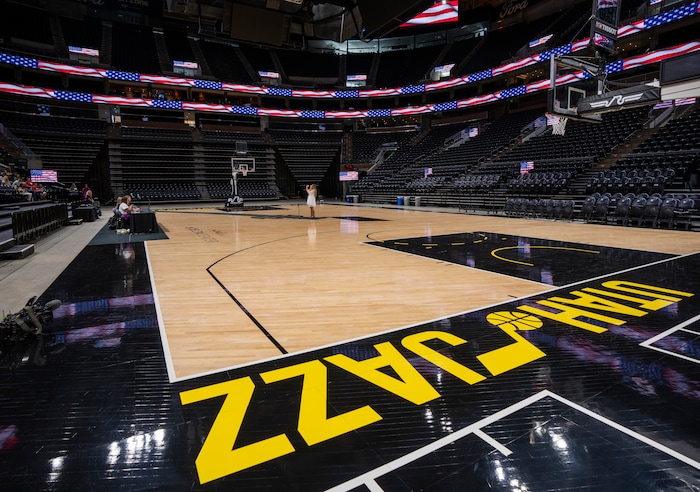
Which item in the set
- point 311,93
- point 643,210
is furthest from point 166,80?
point 643,210

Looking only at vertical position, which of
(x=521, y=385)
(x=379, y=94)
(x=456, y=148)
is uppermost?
(x=379, y=94)

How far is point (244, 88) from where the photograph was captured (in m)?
31.2

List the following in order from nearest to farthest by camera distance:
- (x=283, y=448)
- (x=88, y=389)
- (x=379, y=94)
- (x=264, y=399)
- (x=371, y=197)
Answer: (x=283, y=448) → (x=264, y=399) → (x=88, y=389) → (x=371, y=197) → (x=379, y=94)

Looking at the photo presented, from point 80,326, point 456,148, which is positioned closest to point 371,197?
point 456,148

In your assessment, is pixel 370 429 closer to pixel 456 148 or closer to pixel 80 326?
pixel 80 326

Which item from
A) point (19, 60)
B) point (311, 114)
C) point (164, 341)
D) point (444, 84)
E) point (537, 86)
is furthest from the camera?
point (311, 114)

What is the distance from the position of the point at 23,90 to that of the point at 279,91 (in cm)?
1701

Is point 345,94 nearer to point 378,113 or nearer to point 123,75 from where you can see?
point 378,113

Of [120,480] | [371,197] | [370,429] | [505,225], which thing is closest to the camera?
[120,480]

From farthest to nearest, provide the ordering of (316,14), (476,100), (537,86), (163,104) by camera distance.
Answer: (476,100) < (163,104) < (537,86) < (316,14)

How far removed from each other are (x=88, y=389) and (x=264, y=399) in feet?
3.53

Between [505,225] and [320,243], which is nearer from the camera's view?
[320,243]

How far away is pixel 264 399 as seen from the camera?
83.8 inches

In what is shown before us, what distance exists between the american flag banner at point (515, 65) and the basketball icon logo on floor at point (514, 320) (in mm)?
26081
